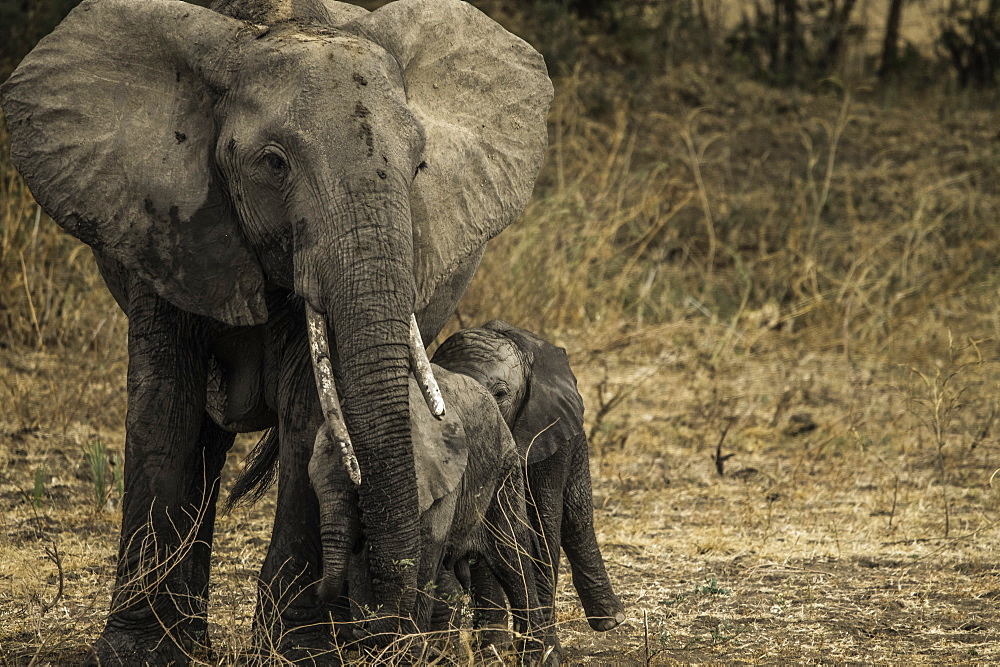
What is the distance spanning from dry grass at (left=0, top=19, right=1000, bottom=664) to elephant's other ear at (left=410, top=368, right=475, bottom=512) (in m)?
0.78

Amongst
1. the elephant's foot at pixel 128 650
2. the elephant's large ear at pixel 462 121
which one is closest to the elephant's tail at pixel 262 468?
the elephant's foot at pixel 128 650

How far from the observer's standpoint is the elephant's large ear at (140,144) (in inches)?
151

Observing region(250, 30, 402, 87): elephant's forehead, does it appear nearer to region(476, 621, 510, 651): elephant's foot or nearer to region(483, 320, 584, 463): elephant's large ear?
region(483, 320, 584, 463): elephant's large ear

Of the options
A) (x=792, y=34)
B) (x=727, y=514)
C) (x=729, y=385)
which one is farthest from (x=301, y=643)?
(x=792, y=34)

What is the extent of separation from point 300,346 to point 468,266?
2.53 feet

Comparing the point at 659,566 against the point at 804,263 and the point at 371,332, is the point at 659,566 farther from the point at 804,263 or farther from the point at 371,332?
the point at 804,263

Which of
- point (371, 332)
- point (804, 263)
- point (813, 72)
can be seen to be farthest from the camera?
point (813, 72)

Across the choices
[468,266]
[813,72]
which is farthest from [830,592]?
[813,72]

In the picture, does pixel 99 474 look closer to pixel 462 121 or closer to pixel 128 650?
pixel 128 650

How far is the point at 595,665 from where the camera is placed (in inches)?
179

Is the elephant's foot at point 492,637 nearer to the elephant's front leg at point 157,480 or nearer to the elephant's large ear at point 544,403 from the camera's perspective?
the elephant's large ear at point 544,403

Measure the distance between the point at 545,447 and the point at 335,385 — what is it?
0.94 meters

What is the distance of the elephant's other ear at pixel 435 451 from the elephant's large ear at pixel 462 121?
335 millimetres

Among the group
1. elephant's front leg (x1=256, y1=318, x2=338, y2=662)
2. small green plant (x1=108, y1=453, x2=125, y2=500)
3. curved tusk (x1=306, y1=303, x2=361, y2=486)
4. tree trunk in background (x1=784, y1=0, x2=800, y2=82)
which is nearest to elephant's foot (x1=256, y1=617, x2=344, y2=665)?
elephant's front leg (x1=256, y1=318, x2=338, y2=662)
